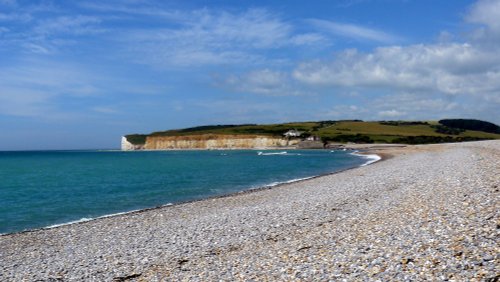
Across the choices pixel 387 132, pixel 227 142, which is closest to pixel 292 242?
pixel 387 132

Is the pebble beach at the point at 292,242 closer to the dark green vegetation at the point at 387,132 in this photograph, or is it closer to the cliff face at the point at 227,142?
the dark green vegetation at the point at 387,132

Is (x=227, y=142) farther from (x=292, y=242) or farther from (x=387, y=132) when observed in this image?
(x=292, y=242)

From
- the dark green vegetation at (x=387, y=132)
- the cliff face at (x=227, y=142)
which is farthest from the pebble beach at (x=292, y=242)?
the cliff face at (x=227, y=142)

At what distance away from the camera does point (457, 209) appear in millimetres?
13711

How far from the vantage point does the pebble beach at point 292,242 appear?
902 cm

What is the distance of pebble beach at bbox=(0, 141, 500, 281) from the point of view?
9.02 metres

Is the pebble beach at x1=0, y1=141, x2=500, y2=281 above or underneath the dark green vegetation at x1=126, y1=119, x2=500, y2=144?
underneath

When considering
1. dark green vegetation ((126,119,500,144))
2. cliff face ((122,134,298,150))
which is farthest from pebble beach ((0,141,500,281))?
cliff face ((122,134,298,150))

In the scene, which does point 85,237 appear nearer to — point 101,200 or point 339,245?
point 339,245

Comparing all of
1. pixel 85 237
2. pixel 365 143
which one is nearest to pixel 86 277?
pixel 85 237

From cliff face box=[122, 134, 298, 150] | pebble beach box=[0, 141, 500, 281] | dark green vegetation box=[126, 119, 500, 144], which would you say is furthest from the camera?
cliff face box=[122, 134, 298, 150]

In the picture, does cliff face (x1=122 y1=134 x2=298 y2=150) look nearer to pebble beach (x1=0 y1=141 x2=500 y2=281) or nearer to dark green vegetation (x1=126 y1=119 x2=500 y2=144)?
dark green vegetation (x1=126 y1=119 x2=500 y2=144)

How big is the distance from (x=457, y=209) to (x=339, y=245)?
4.88 metres

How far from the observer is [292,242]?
12.4 metres
